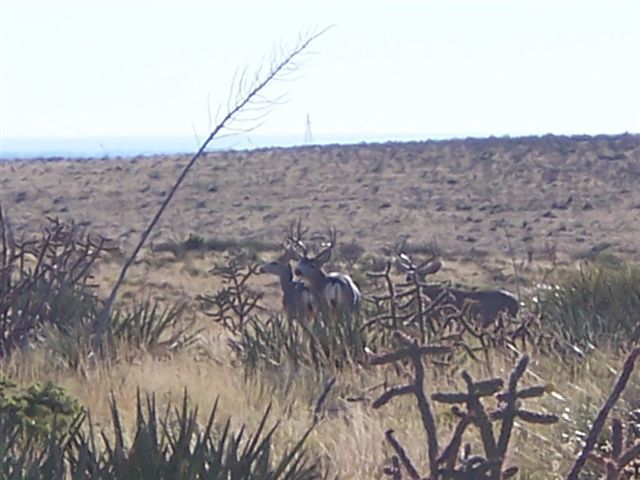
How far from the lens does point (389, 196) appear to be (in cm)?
5394

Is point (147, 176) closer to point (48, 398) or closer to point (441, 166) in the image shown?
point (441, 166)

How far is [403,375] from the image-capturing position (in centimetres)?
774

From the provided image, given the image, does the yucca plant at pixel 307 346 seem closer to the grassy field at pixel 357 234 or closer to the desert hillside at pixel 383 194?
the grassy field at pixel 357 234

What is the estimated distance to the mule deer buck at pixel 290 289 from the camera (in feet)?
45.0

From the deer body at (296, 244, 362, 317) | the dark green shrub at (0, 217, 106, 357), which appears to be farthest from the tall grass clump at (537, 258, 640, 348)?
the dark green shrub at (0, 217, 106, 357)

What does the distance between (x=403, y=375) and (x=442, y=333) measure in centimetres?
108

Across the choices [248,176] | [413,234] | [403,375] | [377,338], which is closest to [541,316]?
[377,338]

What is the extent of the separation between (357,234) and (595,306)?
32.4m

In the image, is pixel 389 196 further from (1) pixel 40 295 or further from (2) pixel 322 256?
(1) pixel 40 295

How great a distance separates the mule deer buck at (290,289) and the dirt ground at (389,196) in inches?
489

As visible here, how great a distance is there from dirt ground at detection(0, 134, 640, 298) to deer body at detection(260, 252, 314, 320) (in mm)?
12430

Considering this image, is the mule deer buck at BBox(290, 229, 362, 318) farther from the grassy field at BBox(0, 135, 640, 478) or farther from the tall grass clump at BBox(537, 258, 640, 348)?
A: the tall grass clump at BBox(537, 258, 640, 348)

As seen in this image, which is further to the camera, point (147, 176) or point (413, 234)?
point (147, 176)

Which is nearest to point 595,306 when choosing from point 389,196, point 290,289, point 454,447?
point 290,289
